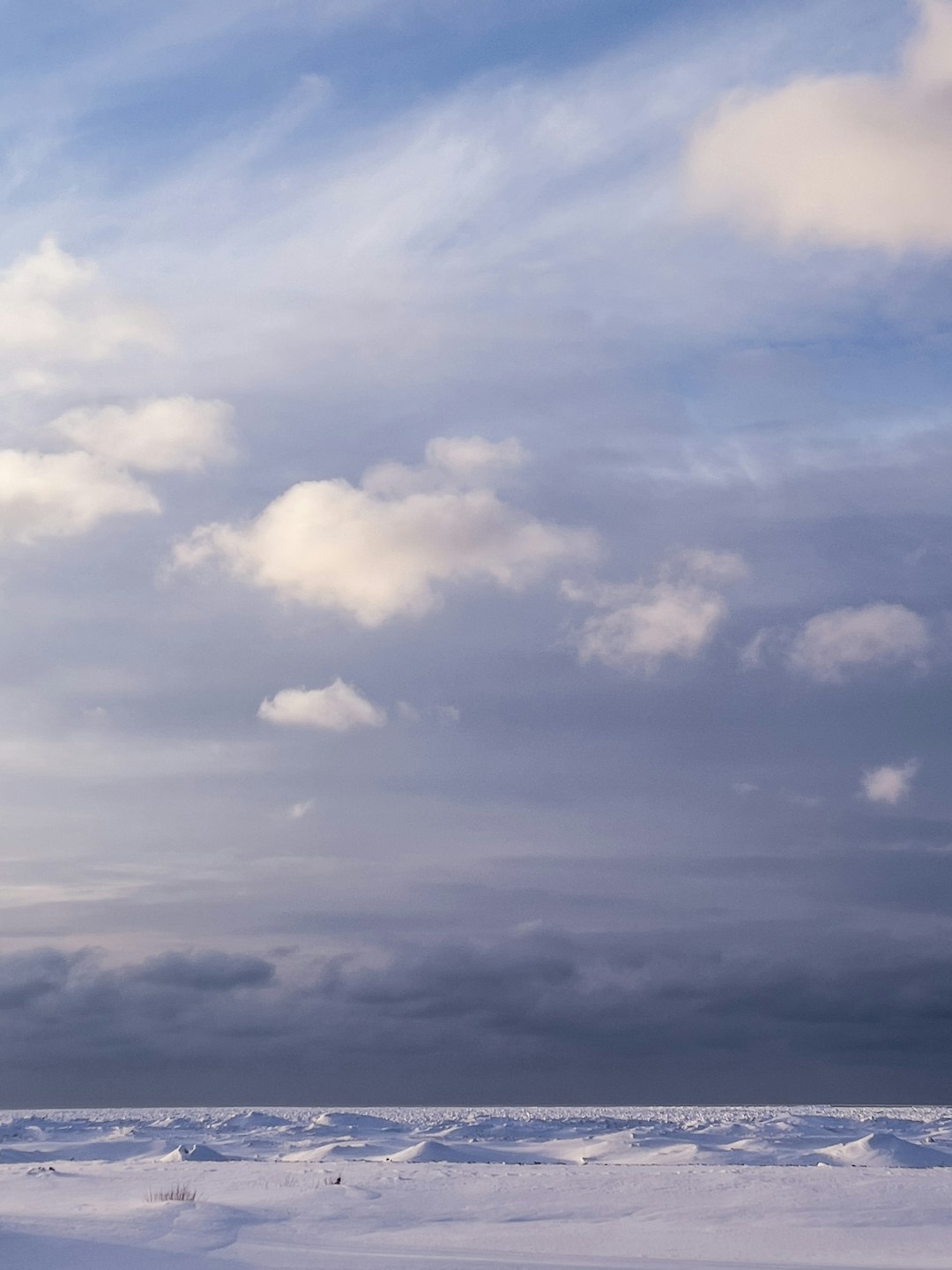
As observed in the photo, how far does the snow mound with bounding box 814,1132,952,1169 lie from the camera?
41.5 meters

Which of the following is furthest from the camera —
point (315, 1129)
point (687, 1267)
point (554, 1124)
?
point (554, 1124)

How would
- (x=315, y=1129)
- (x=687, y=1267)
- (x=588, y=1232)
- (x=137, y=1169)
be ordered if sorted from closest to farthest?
(x=687, y=1267)
(x=588, y=1232)
(x=137, y=1169)
(x=315, y=1129)

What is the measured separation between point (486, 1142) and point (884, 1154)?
802 inches

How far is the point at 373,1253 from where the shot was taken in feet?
55.2

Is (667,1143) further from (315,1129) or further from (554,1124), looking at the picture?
(554,1124)

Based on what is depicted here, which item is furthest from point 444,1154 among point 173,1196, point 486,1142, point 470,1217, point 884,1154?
point 470,1217

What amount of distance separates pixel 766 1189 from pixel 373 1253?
29.6ft

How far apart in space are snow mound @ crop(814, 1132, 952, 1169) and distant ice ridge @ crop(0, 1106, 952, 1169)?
1.6 inches

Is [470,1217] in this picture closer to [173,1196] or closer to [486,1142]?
[173,1196]

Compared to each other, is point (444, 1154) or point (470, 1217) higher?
point (470, 1217)

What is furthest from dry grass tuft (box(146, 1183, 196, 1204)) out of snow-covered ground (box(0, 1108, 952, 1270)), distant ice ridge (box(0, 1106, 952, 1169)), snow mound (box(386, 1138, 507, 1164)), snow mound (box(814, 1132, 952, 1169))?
snow mound (box(814, 1132, 952, 1169))

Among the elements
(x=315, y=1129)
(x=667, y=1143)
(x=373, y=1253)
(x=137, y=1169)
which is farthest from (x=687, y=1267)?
(x=315, y=1129)

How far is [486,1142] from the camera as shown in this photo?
5675 cm

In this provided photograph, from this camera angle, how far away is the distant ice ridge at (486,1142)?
42.4 m
